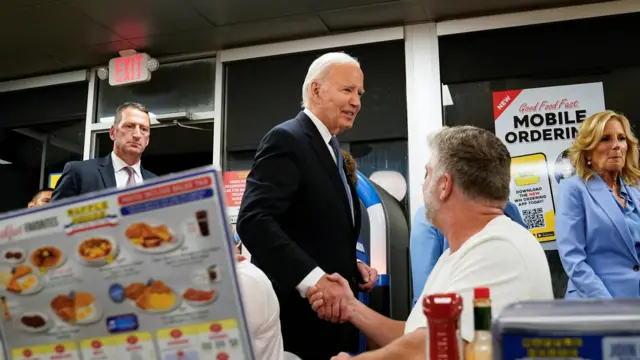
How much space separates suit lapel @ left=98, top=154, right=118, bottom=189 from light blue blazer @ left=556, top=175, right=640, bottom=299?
1.98 metres

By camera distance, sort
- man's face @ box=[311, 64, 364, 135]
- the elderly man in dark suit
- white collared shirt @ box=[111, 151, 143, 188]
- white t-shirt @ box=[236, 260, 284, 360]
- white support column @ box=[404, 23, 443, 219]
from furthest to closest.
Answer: white support column @ box=[404, 23, 443, 219]
white collared shirt @ box=[111, 151, 143, 188]
man's face @ box=[311, 64, 364, 135]
the elderly man in dark suit
white t-shirt @ box=[236, 260, 284, 360]

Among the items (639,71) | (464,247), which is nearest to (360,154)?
(639,71)

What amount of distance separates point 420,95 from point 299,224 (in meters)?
2.57

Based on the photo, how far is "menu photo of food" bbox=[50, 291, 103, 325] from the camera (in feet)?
2.64

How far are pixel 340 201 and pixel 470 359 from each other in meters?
1.10

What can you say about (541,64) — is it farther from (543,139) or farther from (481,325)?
(481,325)

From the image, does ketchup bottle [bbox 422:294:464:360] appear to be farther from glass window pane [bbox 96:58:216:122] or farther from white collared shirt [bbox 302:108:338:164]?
glass window pane [bbox 96:58:216:122]

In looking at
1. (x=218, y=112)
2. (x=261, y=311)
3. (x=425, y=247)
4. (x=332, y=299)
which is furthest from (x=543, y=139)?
(x=261, y=311)

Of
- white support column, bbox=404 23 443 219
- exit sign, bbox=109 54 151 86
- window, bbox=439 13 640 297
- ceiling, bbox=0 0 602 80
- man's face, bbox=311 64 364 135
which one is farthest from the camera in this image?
exit sign, bbox=109 54 151 86

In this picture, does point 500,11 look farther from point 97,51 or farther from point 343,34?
point 97,51

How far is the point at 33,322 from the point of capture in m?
0.85

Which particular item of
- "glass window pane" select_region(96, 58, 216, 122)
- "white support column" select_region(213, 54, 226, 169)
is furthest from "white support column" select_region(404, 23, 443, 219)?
"glass window pane" select_region(96, 58, 216, 122)

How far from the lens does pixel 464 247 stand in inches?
47.6

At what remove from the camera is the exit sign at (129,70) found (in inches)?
186
